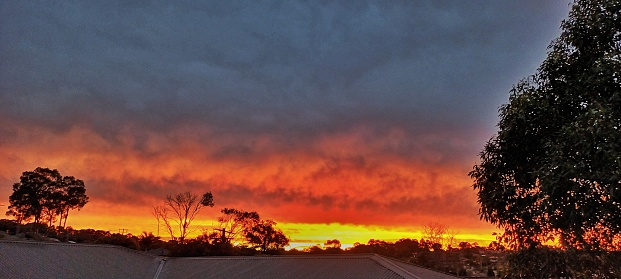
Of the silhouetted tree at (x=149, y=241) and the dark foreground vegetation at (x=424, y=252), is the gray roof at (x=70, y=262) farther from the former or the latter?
the silhouetted tree at (x=149, y=241)

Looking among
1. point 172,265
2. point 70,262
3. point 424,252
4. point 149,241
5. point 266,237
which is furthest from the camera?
point 266,237

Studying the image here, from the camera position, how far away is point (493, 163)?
836 inches

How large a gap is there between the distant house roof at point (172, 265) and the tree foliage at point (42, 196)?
167 ft

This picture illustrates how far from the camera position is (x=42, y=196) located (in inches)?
3211

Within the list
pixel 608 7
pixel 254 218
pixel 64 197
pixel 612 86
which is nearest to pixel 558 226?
pixel 612 86

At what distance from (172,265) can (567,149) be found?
102ft

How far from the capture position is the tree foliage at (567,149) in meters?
16.7

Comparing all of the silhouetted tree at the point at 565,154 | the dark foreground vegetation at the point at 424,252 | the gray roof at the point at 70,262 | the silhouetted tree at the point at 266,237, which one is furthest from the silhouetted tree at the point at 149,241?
the silhouetted tree at the point at 565,154

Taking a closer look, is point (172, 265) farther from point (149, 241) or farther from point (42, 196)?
point (42, 196)

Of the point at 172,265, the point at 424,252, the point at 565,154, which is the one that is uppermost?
the point at 565,154

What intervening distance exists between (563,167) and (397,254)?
65.1 metres

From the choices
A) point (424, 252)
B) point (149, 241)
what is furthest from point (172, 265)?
point (424, 252)

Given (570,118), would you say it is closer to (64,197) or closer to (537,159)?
(537,159)

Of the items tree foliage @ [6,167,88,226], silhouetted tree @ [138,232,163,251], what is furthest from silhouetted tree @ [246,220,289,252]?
tree foliage @ [6,167,88,226]
